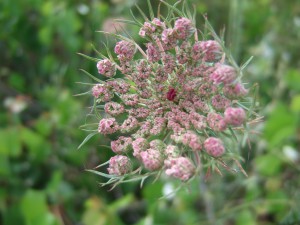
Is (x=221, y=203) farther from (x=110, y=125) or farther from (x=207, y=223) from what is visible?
(x=110, y=125)

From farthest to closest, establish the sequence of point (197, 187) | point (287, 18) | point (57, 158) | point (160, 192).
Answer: point (287, 18) → point (57, 158) → point (197, 187) → point (160, 192)

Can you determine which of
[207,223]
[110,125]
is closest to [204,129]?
[110,125]

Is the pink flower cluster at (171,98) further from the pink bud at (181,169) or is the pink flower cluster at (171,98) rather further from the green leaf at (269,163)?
the green leaf at (269,163)

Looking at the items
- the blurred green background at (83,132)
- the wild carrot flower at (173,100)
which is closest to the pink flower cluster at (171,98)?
the wild carrot flower at (173,100)

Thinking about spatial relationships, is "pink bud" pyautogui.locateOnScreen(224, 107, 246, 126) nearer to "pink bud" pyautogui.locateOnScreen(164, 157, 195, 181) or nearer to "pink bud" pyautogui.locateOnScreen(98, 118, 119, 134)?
"pink bud" pyautogui.locateOnScreen(164, 157, 195, 181)

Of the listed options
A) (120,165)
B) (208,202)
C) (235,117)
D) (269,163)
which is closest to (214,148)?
(235,117)

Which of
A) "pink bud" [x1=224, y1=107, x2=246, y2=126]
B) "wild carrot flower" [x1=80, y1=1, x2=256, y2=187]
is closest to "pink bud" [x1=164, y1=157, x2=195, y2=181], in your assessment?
"wild carrot flower" [x1=80, y1=1, x2=256, y2=187]
